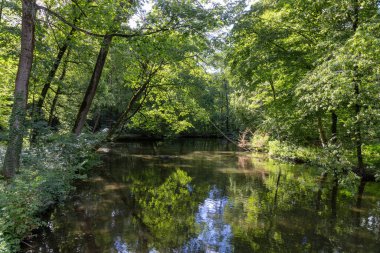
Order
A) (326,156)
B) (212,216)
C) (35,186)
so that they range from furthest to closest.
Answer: (326,156), (212,216), (35,186)

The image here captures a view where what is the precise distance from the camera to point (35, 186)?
5062mm

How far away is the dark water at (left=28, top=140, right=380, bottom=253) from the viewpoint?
6.26 metres

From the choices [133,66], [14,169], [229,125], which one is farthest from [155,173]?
[229,125]

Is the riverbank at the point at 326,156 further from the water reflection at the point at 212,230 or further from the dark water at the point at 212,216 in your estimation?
the water reflection at the point at 212,230

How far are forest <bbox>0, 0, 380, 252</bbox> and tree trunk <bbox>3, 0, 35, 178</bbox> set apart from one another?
0.02m

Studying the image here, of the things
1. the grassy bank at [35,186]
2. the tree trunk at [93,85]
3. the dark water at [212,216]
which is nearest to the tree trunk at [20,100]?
the grassy bank at [35,186]

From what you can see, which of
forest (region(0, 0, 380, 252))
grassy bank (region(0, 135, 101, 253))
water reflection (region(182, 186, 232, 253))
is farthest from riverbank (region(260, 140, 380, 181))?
grassy bank (region(0, 135, 101, 253))

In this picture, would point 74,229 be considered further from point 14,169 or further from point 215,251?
point 215,251

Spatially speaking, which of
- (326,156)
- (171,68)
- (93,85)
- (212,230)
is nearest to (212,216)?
(212,230)

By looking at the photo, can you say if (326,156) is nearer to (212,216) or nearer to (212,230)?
(212,216)

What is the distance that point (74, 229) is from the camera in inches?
267

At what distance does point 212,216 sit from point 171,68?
8.27 m

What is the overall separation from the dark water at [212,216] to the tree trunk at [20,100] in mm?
1775

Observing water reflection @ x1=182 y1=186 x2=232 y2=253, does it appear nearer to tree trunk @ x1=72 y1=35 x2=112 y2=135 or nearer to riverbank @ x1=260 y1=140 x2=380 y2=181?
riverbank @ x1=260 y1=140 x2=380 y2=181
